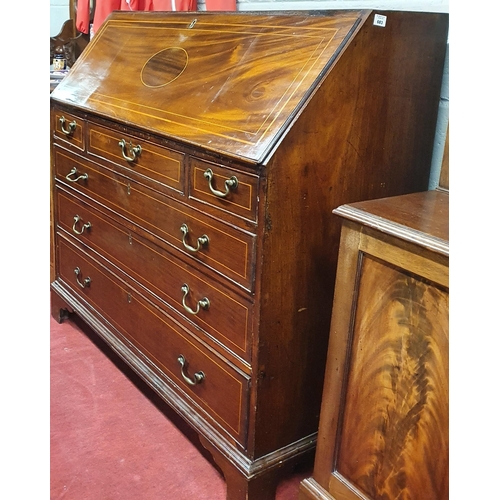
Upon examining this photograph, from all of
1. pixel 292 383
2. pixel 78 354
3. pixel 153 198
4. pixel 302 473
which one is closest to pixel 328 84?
pixel 153 198

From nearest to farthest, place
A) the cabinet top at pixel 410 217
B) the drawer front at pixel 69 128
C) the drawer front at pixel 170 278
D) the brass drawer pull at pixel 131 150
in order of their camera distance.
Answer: the cabinet top at pixel 410 217 < the drawer front at pixel 170 278 < the brass drawer pull at pixel 131 150 < the drawer front at pixel 69 128

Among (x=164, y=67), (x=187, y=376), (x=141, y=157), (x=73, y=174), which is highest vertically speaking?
(x=164, y=67)

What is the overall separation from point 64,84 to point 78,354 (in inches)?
42.6

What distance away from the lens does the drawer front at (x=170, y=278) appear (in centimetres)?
153

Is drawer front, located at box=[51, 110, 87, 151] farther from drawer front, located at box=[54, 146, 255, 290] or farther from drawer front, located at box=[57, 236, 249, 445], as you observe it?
drawer front, located at box=[57, 236, 249, 445]

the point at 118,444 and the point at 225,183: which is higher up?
the point at 225,183

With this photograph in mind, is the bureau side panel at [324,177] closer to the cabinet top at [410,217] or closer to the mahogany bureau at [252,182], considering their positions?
the mahogany bureau at [252,182]

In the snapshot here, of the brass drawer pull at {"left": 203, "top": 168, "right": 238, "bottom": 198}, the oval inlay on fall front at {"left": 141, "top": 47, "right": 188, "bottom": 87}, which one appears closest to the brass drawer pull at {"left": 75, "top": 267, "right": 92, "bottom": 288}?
A: the oval inlay on fall front at {"left": 141, "top": 47, "right": 188, "bottom": 87}

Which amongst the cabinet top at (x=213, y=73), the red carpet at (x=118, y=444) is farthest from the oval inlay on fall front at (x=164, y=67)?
the red carpet at (x=118, y=444)

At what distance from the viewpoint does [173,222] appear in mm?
1698

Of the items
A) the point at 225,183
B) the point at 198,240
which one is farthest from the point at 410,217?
the point at 198,240

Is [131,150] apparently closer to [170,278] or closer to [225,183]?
[170,278]

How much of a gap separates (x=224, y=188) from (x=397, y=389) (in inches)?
24.0

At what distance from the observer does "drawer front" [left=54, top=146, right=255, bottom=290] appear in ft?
4.78
